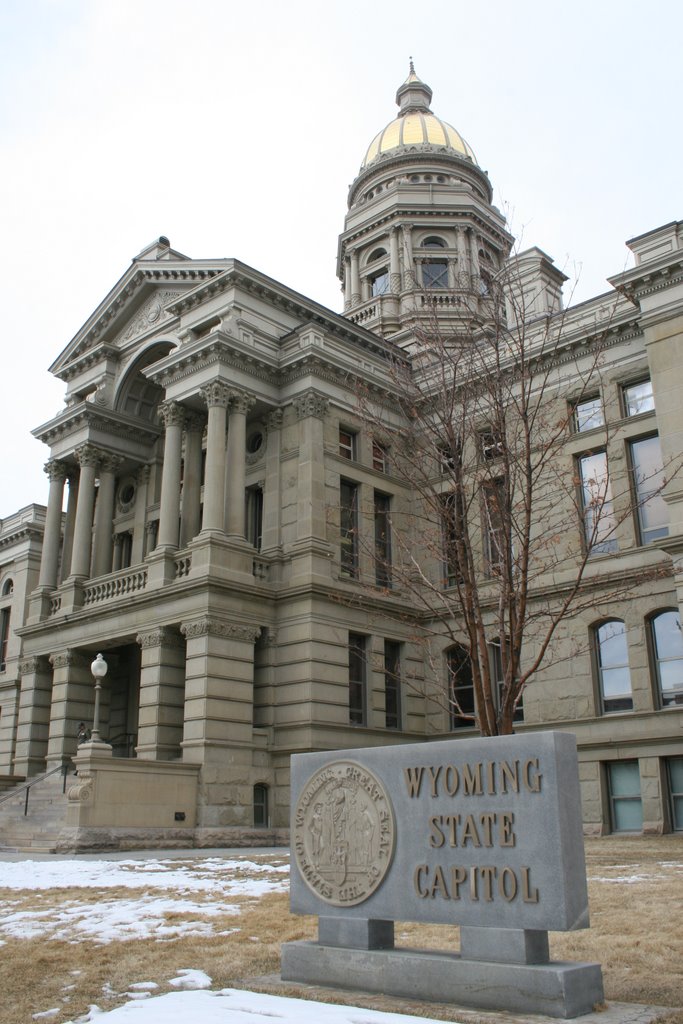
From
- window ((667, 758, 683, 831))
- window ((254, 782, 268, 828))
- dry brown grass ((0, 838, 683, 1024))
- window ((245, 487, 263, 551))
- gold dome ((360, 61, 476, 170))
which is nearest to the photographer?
dry brown grass ((0, 838, 683, 1024))

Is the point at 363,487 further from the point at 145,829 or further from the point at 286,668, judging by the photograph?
the point at 145,829

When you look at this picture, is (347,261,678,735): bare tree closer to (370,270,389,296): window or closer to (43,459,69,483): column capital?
(370,270,389,296): window

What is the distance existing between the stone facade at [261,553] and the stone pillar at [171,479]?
105mm

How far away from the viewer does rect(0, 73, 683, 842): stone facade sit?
2869 centimetres

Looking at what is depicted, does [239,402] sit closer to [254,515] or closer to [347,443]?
[254,515]

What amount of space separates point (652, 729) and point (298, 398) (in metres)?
16.1

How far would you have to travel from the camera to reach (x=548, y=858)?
6949 millimetres

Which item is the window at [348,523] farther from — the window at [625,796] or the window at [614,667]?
the window at [625,796]

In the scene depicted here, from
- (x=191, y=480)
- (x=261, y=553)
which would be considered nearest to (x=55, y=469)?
(x=191, y=480)

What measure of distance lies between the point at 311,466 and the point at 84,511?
11.3m

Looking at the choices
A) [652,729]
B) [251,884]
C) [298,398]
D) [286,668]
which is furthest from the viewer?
[298,398]

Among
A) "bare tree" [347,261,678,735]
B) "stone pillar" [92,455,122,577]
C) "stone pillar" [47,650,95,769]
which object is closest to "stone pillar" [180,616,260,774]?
"bare tree" [347,261,678,735]

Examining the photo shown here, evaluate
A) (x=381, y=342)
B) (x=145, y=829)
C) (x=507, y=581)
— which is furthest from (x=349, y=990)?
(x=381, y=342)

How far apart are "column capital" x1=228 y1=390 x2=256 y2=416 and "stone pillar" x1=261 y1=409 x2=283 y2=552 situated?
1332mm
